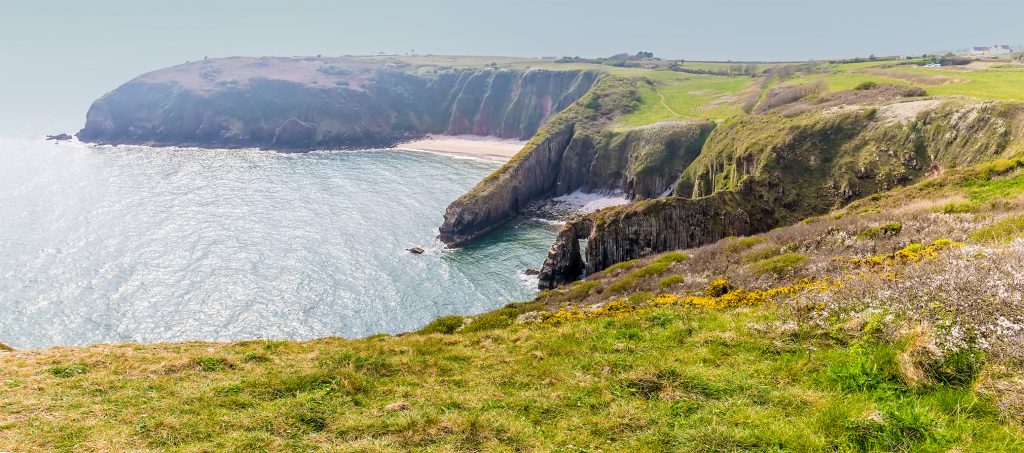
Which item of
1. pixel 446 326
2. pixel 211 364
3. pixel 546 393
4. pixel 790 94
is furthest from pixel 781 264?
pixel 790 94

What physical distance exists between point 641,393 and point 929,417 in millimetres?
5734

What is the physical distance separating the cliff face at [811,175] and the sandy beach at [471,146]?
98112mm

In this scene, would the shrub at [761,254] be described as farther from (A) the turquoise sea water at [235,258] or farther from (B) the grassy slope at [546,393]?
(A) the turquoise sea water at [235,258]

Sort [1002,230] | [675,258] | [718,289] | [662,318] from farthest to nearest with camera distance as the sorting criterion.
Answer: [675,258], [718,289], [1002,230], [662,318]

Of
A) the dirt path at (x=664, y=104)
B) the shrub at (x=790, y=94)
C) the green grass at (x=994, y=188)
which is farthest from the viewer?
the dirt path at (x=664, y=104)

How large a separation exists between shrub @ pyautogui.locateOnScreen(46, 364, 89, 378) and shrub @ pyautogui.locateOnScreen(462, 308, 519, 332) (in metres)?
16.7

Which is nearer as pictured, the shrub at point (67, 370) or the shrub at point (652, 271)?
the shrub at point (67, 370)

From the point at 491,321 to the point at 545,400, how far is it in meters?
15.5

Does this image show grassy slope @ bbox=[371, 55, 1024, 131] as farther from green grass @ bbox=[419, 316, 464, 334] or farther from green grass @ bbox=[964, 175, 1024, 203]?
green grass @ bbox=[419, 316, 464, 334]

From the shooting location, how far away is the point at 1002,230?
19234mm

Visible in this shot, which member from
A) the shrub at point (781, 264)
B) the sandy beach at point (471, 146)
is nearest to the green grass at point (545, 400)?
the shrub at point (781, 264)

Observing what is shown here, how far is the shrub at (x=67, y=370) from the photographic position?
16.2m

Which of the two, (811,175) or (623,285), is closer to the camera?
(623,285)

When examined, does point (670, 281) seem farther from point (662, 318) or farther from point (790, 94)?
point (790, 94)
